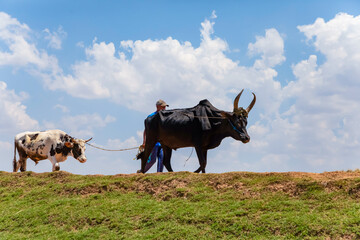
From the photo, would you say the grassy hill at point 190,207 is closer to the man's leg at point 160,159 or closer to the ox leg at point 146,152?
the ox leg at point 146,152

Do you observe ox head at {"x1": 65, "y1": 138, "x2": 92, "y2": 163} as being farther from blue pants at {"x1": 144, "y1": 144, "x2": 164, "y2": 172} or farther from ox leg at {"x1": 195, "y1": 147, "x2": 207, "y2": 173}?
ox leg at {"x1": 195, "y1": 147, "x2": 207, "y2": 173}

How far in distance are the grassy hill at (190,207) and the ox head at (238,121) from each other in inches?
82.9

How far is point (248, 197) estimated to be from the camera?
914 cm

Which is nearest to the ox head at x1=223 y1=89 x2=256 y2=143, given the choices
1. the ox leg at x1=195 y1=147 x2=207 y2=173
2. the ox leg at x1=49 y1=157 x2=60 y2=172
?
the ox leg at x1=195 y1=147 x2=207 y2=173

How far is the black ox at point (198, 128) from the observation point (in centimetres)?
1232

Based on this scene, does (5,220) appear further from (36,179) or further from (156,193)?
(156,193)

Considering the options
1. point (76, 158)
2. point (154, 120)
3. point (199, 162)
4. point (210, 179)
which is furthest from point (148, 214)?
point (76, 158)

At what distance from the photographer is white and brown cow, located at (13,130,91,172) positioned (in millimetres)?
15617

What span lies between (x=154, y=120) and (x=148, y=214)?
4543 millimetres

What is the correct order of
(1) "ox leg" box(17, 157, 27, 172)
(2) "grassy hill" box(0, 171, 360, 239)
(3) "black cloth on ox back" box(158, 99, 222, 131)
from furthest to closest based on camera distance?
(1) "ox leg" box(17, 157, 27, 172)
(3) "black cloth on ox back" box(158, 99, 222, 131)
(2) "grassy hill" box(0, 171, 360, 239)

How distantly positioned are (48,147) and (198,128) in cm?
593

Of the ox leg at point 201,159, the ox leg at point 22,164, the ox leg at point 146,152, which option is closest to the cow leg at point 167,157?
the ox leg at point 146,152

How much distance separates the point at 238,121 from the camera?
12.3 meters

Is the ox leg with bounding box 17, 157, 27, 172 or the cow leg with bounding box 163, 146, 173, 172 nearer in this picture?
the cow leg with bounding box 163, 146, 173, 172
